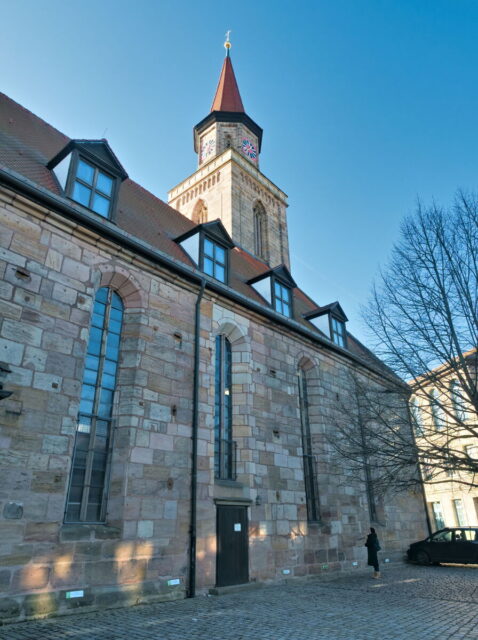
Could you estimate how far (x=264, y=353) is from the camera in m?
13.0

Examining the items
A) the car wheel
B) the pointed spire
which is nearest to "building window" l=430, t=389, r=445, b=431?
the car wheel

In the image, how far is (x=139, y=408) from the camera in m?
8.99

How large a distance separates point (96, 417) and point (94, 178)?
17.9ft

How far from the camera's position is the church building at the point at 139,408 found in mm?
7281

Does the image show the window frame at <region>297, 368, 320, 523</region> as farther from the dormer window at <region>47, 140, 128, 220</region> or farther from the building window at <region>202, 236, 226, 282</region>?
the dormer window at <region>47, 140, 128, 220</region>

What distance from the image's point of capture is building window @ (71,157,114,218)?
10031mm

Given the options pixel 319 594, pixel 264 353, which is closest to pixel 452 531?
pixel 319 594

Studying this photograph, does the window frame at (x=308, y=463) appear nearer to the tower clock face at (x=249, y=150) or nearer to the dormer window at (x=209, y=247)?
the dormer window at (x=209, y=247)

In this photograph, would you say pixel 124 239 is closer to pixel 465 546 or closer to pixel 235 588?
pixel 235 588

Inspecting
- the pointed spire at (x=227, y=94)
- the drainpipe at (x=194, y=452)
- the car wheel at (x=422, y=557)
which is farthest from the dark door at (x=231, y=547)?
the pointed spire at (x=227, y=94)

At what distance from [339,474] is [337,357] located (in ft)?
14.0

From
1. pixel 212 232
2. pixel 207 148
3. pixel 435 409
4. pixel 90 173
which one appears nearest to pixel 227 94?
pixel 207 148

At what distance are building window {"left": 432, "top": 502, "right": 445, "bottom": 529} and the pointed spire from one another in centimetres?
2678

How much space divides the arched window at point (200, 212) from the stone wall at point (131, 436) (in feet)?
37.5
